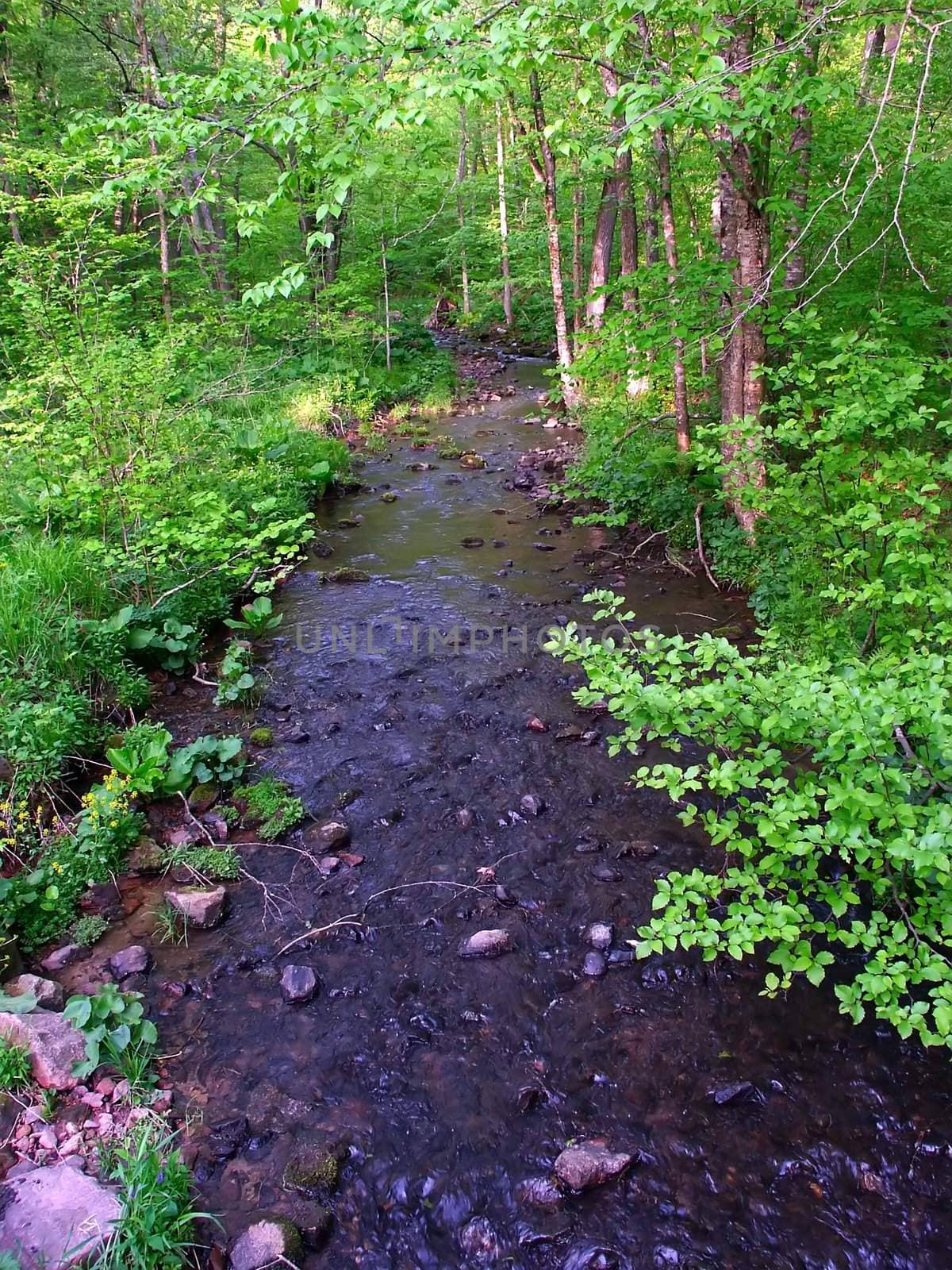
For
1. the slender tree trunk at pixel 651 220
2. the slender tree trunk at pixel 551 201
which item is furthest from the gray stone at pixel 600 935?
the slender tree trunk at pixel 651 220

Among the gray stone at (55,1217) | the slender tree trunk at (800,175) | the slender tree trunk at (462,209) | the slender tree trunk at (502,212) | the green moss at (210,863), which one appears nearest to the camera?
the gray stone at (55,1217)

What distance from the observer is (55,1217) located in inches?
112

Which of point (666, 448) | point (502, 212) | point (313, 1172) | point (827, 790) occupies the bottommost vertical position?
point (313, 1172)

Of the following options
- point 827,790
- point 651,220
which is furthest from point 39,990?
point 651,220

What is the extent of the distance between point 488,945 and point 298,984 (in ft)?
3.80

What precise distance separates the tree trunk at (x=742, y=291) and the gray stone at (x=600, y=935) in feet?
11.4

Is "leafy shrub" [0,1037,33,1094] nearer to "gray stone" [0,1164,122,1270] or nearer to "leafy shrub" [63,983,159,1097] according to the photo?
"leafy shrub" [63,983,159,1097]

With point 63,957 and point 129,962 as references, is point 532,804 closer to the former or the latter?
point 129,962

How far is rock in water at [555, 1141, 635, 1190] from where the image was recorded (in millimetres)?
3250

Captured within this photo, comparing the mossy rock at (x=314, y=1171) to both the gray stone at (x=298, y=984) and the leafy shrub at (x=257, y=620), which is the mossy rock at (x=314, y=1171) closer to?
the gray stone at (x=298, y=984)

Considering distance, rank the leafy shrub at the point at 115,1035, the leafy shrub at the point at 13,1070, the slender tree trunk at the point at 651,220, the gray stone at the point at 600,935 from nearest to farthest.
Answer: the leafy shrub at the point at 13,1070 → the leafy shrub at the point at 115,1035 → the gray stone at the point at 600,935 → the slender tree trunk at the point at 651,220

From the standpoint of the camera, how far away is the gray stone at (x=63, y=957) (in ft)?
14.0

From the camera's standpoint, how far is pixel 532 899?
15.7ft

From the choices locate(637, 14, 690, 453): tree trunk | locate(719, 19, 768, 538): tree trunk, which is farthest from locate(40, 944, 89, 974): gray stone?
locate(637, 14, 690, 453): tree trunk
